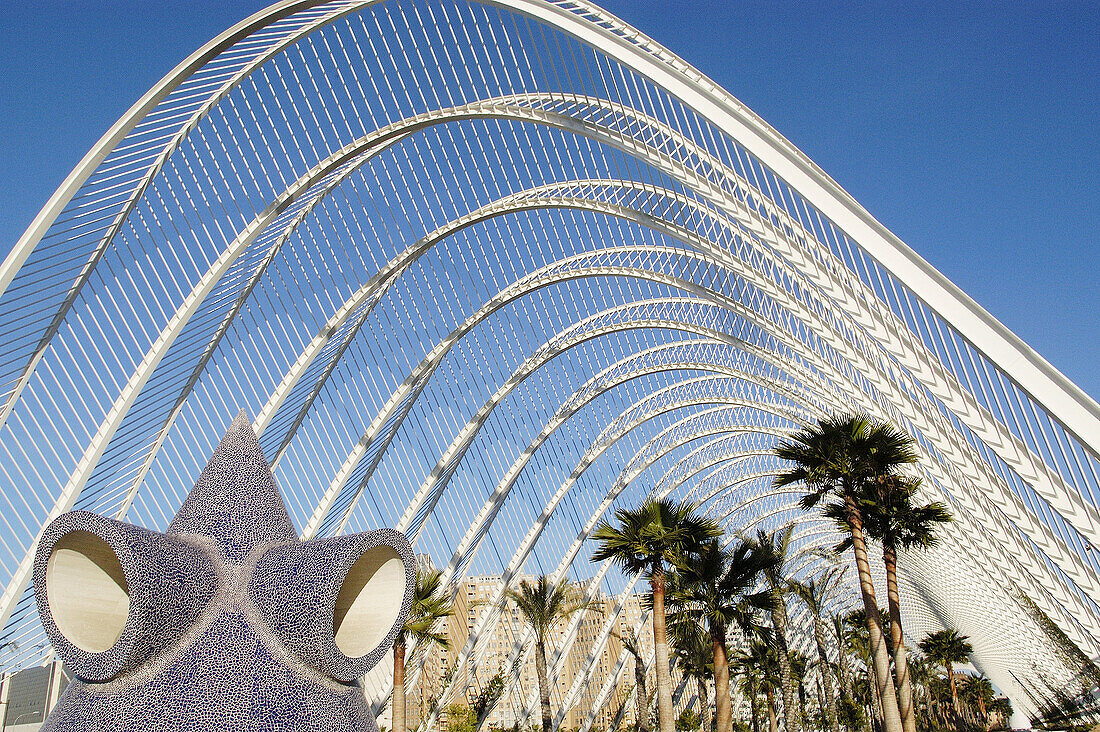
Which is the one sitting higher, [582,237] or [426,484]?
[582,237]

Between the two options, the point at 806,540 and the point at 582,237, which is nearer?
the point at 582,237

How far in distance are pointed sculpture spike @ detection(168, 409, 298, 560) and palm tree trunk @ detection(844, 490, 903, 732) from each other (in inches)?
444

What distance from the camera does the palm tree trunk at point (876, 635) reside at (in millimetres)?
16750

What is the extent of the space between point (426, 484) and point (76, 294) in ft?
48.4

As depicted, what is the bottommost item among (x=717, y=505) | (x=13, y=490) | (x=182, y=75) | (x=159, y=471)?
(x=13, y=490)

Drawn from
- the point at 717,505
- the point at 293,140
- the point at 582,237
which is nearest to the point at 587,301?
the point at 582,237

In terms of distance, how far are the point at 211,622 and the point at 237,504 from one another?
1.61 meters

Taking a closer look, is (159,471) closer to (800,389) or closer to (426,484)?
(426,484)

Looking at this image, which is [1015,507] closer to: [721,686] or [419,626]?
[721,686]

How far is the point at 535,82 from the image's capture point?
17.3 m

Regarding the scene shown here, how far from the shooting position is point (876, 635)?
687 inches

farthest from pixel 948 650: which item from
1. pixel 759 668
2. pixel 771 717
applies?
pixel 771 717

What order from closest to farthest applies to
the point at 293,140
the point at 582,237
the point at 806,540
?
the point at 293,140 → the point at 582,237 → the point at 806,540

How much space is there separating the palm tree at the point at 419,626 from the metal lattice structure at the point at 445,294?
4021 millimetres
